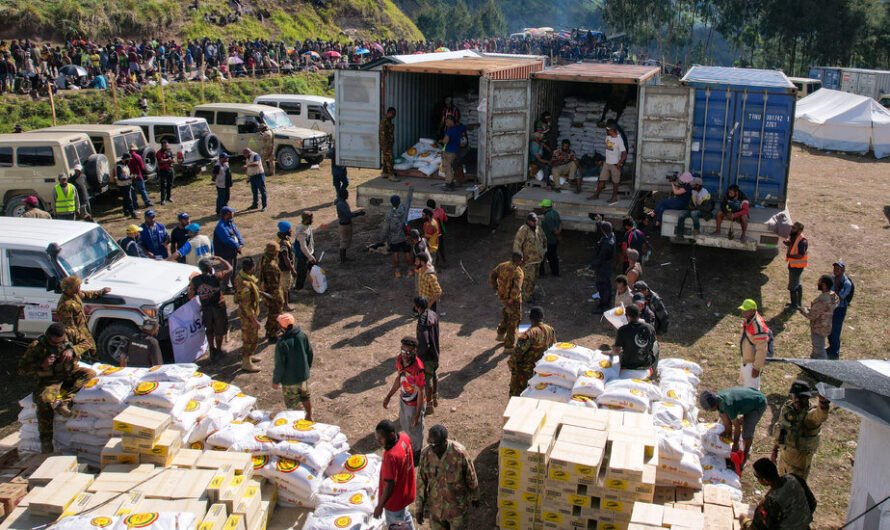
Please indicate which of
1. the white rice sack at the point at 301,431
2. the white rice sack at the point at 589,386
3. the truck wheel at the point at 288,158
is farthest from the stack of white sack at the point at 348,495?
the truck wheel at the point at 288,158

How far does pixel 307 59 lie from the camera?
3897 cm

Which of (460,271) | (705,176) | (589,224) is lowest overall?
(460,271)

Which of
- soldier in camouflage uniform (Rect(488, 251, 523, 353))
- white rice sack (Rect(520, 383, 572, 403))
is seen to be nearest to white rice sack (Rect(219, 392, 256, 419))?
white rice sack (Rect(520, 383, 572, 403))

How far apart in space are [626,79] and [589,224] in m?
2.66

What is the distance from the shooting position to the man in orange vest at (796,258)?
11.6 meters

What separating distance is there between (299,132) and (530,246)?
1174 centimetres

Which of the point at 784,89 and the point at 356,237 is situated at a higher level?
the point at 784,89

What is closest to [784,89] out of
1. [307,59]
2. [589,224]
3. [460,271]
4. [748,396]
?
[589,224]

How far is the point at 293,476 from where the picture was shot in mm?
6684

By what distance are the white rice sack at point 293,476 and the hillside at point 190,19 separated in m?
33.2

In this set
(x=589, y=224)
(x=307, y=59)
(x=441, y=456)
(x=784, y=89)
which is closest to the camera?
(x=441, y=456)

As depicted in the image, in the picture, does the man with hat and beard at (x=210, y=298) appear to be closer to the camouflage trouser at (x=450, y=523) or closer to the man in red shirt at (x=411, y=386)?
the man in red shirt at (x=411, y=386)

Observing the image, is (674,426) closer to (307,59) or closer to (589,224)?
(589,224)

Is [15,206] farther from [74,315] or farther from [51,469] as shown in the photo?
[51,469]
